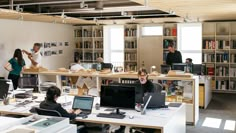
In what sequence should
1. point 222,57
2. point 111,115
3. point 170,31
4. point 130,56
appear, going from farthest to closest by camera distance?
point 130,56, point 170,31, point 222,57, point 111,115

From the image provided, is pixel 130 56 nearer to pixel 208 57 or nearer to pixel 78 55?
pixel 78 55

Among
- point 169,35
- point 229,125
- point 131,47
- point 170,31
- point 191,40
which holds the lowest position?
point 229,125

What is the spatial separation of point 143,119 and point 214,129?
2.58m

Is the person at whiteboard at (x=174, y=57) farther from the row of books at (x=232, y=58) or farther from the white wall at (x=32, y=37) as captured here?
the white wall at (x=32, y=37)

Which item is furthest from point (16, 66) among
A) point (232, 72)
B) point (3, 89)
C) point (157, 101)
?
point (232, 72)

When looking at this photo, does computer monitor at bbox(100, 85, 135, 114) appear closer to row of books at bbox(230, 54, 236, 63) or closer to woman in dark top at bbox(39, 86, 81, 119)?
woman in dark top at bbox(39, 86, 81, 119)

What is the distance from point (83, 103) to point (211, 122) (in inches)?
131

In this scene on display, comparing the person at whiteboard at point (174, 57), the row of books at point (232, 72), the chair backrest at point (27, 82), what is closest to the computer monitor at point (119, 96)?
the chair backrest at point (27, 82)

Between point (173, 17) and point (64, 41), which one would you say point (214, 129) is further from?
point (64, 41)

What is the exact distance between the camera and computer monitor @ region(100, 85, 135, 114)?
4.97 meters

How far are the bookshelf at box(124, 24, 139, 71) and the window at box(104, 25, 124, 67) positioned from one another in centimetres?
24

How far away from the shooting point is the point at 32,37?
10.3 meters

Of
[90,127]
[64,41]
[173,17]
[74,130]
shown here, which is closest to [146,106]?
[90,127]

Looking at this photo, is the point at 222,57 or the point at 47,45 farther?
the point at 47,45
